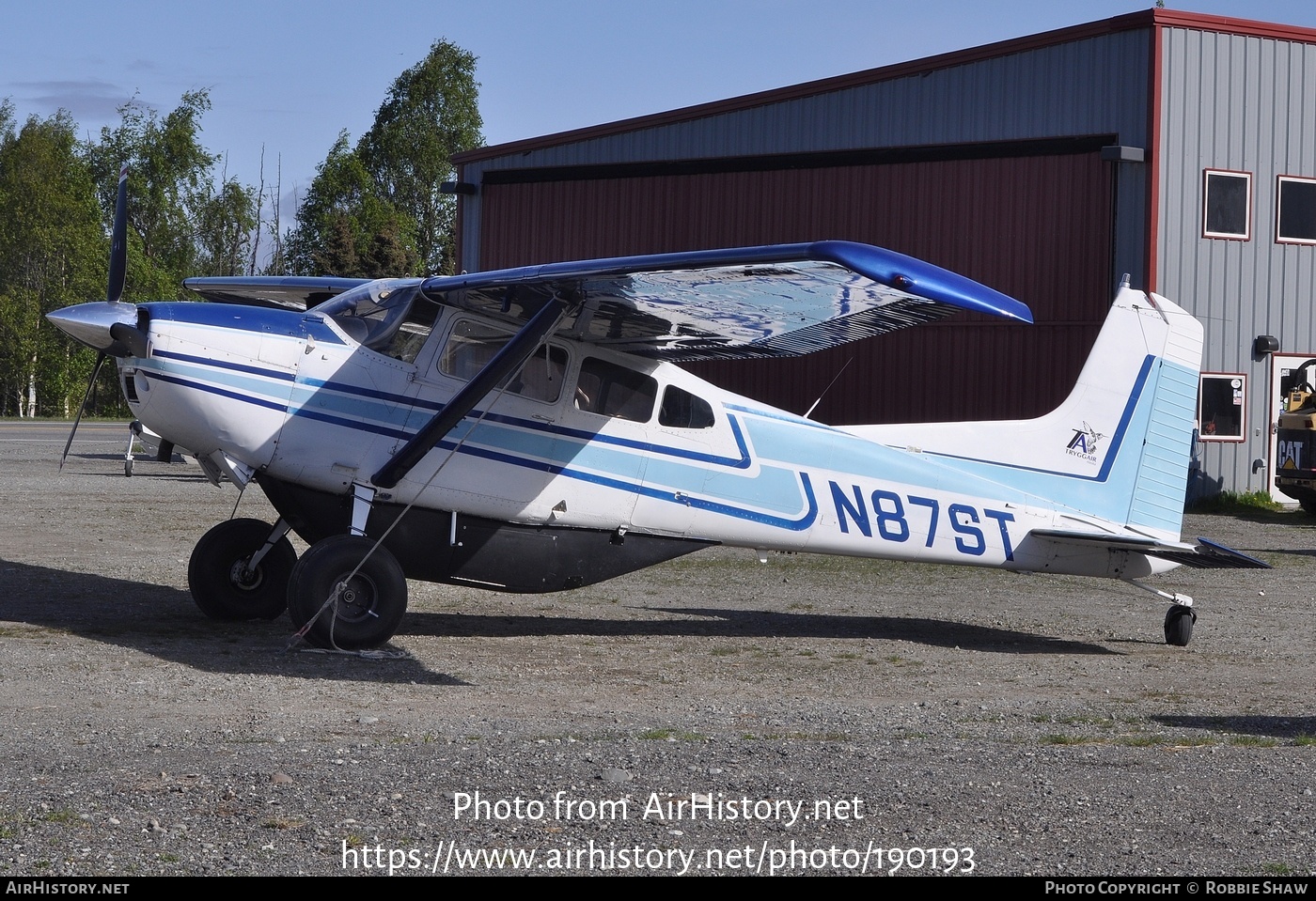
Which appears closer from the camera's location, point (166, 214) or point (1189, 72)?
point (1189, 72)

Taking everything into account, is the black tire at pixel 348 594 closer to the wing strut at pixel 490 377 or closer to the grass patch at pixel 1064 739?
the wing strut at pixel 490 377

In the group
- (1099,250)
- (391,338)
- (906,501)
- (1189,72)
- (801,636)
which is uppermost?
(1189,72)

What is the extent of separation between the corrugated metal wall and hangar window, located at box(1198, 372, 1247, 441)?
175 millimetres

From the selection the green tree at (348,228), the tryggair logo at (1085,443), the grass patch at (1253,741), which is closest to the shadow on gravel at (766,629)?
the tryggair logo at (1085,443)

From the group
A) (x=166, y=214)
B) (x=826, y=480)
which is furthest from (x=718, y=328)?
(x=166, y=214)

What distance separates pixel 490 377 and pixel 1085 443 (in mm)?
4771

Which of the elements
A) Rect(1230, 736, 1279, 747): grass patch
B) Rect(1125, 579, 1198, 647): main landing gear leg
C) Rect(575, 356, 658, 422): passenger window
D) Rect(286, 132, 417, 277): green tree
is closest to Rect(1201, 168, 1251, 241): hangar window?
Rect(1125, 579, 1198, 647): main landing gear leg

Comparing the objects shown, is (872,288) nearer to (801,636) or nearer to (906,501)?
(906,501)

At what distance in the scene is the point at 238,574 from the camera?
953 centimetres

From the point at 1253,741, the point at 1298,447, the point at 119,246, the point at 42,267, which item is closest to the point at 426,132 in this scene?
the point at 42,267

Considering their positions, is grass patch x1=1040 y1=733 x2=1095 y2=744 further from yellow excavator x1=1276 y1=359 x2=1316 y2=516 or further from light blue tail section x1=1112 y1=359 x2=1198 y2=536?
yellow excavator x1=1276 y1=359 x2=1316 y2=516

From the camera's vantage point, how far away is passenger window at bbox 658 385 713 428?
9.45 metres

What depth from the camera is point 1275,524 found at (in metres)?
19.2

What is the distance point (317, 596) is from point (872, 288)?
3.85 m
